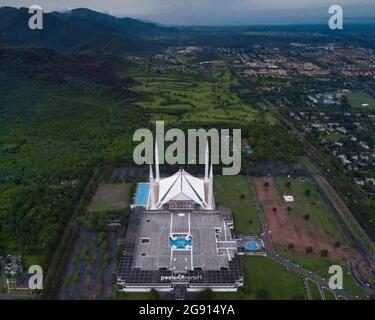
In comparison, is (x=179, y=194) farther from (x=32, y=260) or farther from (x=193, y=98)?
(x=193, y=98)

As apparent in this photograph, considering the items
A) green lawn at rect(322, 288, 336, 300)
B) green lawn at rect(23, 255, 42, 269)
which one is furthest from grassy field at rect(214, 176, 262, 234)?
green lawn at rect(23, 255, 42, 269)

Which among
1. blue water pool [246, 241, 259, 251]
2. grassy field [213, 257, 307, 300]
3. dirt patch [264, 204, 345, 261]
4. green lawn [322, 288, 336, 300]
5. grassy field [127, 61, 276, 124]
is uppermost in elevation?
grassy field [127, 61, 276, 124]

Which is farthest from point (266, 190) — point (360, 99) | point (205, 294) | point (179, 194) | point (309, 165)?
point (360, 99)

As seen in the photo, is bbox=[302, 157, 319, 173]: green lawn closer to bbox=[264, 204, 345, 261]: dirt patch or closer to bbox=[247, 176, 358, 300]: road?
bbox=[264, 204, 345, 261]: dirt patch

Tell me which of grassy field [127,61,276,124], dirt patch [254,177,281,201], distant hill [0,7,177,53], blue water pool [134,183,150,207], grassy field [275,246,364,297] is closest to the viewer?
grassy field [275,246,364,297]

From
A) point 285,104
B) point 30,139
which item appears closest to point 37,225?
point 30,139
